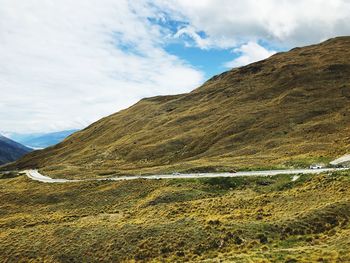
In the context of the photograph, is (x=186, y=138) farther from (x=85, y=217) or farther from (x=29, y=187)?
(x=85, y=217)

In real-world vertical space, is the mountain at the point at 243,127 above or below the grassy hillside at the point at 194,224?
above

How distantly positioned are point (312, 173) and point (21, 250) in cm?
3806

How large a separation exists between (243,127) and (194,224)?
8259 cm

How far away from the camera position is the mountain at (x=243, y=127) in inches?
3412

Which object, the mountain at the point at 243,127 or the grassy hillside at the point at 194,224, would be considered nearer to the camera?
the grassy hillside at the point at 194,224

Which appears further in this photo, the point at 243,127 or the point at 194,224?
the point at 243,127

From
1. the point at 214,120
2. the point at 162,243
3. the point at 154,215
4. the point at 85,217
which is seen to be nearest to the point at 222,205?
the point at 154,215

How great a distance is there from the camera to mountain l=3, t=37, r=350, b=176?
8666cm

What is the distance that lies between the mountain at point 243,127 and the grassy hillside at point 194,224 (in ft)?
55.8

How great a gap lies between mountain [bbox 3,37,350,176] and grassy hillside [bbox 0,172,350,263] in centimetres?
1701

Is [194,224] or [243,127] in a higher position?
[243,127]

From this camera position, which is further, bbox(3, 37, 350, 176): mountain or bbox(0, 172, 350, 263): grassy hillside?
bbox(3, 37, 350, 176): mountain

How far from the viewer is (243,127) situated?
12000 cm

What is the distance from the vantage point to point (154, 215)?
4722 cm
